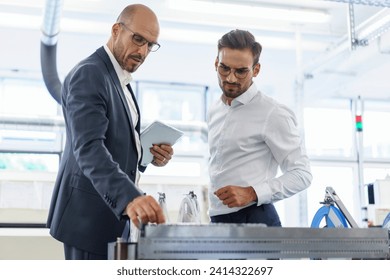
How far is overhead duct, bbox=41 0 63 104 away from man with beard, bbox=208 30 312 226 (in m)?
2.32

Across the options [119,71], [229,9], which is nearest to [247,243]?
[119,71]

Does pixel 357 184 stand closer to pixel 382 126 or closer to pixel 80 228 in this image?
pixel 382 126

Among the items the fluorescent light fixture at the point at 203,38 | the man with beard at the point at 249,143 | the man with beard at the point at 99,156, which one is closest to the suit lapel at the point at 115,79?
the man with beard at the point at 99,156

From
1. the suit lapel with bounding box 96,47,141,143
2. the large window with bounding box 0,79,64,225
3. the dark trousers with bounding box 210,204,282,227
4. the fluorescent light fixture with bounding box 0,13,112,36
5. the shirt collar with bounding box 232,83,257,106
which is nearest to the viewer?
the suit lapel with bounding box 96,47,141,143

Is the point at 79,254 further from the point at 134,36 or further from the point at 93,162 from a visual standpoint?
the point at 134,36

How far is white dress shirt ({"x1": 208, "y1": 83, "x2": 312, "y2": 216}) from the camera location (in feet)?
5.23

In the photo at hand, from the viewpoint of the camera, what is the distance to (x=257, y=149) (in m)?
1.62

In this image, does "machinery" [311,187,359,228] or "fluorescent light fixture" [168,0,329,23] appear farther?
"fluorescent light fixture" [168,0,329,23]

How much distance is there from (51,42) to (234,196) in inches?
125

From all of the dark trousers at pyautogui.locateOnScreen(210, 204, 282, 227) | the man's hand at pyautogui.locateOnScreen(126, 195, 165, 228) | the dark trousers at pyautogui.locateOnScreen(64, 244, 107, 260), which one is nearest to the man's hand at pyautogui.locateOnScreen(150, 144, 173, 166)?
the dark trousers at pyautogui.locateOnScreen(210, 204, 282, 227)

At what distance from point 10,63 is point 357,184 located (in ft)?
14.5

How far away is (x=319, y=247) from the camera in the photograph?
1.00 meters

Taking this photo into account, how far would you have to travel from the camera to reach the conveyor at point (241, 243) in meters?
0.92

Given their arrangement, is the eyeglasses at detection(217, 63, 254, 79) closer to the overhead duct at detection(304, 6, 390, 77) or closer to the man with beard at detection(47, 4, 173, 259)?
the man with beard at detection(47, 4, 173, 259)
